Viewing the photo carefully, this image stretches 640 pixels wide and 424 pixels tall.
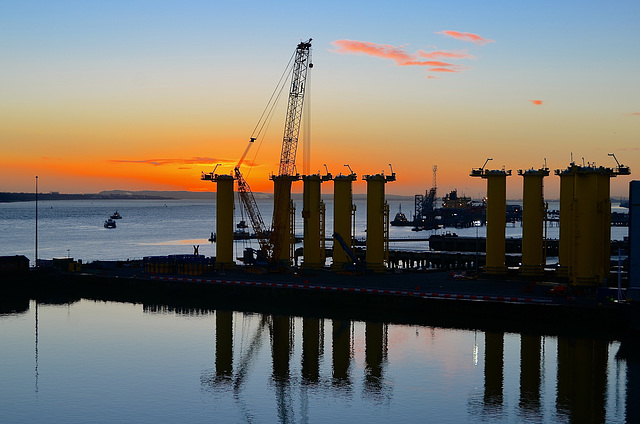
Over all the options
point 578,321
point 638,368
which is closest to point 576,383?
point 638,368

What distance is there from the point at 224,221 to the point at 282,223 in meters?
6.43

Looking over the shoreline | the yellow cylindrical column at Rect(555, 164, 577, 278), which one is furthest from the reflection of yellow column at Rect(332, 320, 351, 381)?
the yellow cylindrical column at Rect(555, 164, 577, 278)

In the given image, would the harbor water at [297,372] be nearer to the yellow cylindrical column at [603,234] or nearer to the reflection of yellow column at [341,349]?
the reflection of yellow column at [341,349]

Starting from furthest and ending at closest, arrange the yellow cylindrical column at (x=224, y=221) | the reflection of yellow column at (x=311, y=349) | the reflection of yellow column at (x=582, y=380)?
the yellow cylindrical column at (x=224, y=221), the reflection of yellow column at (x=311, y=349), the reflection of yellow column at (x=582, y=380)

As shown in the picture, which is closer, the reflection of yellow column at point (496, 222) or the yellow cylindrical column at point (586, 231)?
the yellow cylindrical column at point (586, 231)

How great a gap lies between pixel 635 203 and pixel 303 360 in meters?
27.6

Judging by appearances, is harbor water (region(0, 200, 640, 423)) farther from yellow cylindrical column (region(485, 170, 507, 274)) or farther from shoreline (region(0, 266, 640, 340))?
yellow cylindrical column (region(485, 170, 507, 274))

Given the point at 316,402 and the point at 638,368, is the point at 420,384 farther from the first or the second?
the point at 638,368

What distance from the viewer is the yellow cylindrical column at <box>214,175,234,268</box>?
82.8 m

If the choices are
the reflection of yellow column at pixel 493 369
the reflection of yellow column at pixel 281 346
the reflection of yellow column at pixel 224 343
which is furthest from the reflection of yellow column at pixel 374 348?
the reflection of yellow column at pixel 224 343

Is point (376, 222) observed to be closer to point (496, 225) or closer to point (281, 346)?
point (496, 225)

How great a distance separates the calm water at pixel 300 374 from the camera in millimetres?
37562

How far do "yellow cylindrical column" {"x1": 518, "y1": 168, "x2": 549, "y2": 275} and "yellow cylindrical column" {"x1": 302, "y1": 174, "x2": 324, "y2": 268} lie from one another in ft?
72.5

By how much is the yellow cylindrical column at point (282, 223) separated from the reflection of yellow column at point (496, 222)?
22.4m
